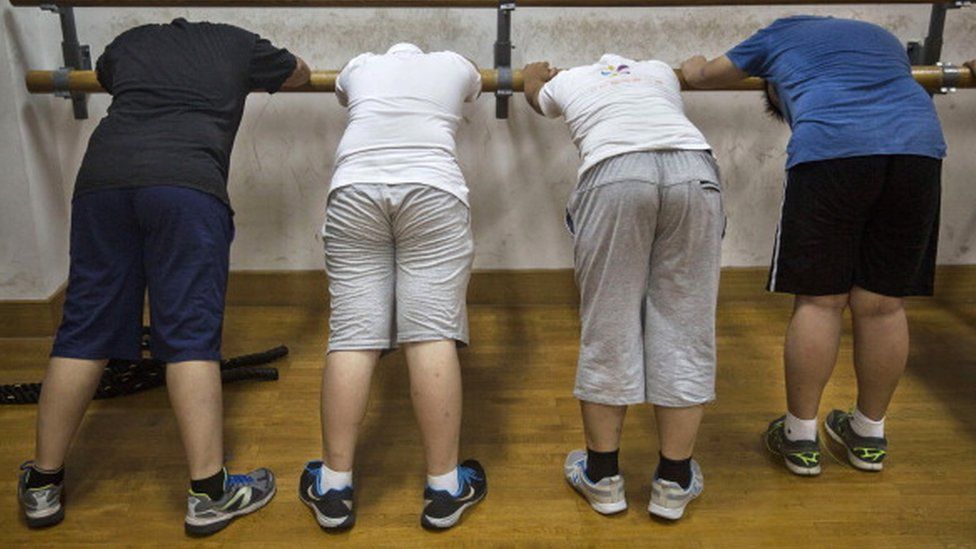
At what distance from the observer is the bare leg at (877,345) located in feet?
5.85

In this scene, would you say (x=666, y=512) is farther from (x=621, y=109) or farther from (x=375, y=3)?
(x=375, y=3)

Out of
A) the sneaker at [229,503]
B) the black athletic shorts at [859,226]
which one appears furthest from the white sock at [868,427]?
the sneaker at [229,503]

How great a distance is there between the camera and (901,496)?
1.78m

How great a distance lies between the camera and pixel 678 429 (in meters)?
1.68

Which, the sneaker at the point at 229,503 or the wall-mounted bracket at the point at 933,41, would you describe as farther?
the wall-mounted bracket at the point at 933,41

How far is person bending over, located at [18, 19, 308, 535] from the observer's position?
1619 millimetres

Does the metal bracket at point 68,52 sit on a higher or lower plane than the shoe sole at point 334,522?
higher

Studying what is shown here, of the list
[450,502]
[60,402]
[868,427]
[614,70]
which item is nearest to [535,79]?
[614,70]

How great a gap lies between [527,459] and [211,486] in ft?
2.13

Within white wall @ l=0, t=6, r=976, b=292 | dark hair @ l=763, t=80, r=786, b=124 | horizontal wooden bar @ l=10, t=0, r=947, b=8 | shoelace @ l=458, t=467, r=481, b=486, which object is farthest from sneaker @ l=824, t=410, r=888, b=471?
horizontal wooden bar @ l=10, t=0, r=947, b=8

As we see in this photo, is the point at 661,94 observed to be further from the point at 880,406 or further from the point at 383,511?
the point at 383,511

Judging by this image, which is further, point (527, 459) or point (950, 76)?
point (950, 76)

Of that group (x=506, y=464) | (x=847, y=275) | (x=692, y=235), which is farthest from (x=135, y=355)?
(x=847, y=275)

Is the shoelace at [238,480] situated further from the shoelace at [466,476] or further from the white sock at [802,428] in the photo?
the white sock at [802,428]
